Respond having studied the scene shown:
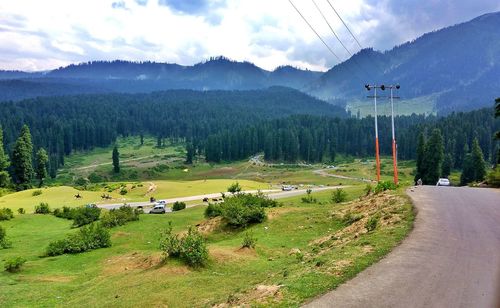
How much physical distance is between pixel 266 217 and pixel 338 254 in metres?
16.7

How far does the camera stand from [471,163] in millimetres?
106438

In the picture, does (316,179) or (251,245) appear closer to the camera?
(251,245)

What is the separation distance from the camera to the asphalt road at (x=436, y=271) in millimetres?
13266

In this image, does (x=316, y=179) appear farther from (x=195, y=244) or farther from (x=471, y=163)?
(x=195, y=244)

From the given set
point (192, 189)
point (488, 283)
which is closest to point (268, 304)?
point (488, 283)

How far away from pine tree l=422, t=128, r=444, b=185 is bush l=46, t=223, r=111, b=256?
7831 centimetres

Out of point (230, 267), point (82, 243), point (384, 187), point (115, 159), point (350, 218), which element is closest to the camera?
point (230, 267)

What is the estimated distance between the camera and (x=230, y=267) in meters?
22.2

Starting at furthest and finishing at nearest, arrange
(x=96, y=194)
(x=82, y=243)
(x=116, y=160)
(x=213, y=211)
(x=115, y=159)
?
(x=116, y=160) → (x=115, y=159) → (x=96, y=194) → (x=213, y=211) → (x=82, y=243)

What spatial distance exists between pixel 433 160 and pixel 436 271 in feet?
284

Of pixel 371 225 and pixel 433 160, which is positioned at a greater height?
pixel 371 225

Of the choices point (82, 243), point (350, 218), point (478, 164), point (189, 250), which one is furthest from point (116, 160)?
point (189, 250)

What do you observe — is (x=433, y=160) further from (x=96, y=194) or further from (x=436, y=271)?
(x=436, y=271)

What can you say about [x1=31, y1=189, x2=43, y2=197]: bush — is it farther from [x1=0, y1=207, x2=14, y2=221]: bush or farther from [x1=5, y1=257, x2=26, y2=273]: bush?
[x1=5, y1=257, x2=26, y2=273]: bush
